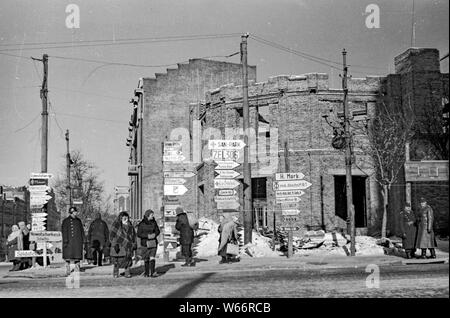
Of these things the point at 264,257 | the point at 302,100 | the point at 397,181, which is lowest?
the point at 264,257

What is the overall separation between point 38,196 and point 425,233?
11270 millimetres

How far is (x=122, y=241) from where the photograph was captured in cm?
1289

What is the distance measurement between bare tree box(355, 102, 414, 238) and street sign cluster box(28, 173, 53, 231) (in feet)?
43.2

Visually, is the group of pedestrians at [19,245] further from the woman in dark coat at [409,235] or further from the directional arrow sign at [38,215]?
the woman in dark coat at [409,235]

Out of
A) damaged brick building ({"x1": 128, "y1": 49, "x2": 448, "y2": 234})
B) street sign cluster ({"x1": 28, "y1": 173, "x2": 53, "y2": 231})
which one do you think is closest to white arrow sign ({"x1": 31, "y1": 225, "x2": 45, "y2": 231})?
street sign cluster ({"x1": 28, "y1": 173, "x2": 53, "y2": 231})

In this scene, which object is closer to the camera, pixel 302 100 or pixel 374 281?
pixel 374 281

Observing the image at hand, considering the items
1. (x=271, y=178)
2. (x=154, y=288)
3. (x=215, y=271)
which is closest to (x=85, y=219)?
(x=271, y=178)

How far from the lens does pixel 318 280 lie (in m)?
11.1

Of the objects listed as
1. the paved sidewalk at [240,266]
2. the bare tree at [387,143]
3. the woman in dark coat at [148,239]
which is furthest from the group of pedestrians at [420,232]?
the woman in dark coat at [148,239]

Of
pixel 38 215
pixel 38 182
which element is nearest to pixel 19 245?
pixel 38 215

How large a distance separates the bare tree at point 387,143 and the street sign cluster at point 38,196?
13.2 metres

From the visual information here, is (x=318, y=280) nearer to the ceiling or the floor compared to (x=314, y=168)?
nearer to the floor
